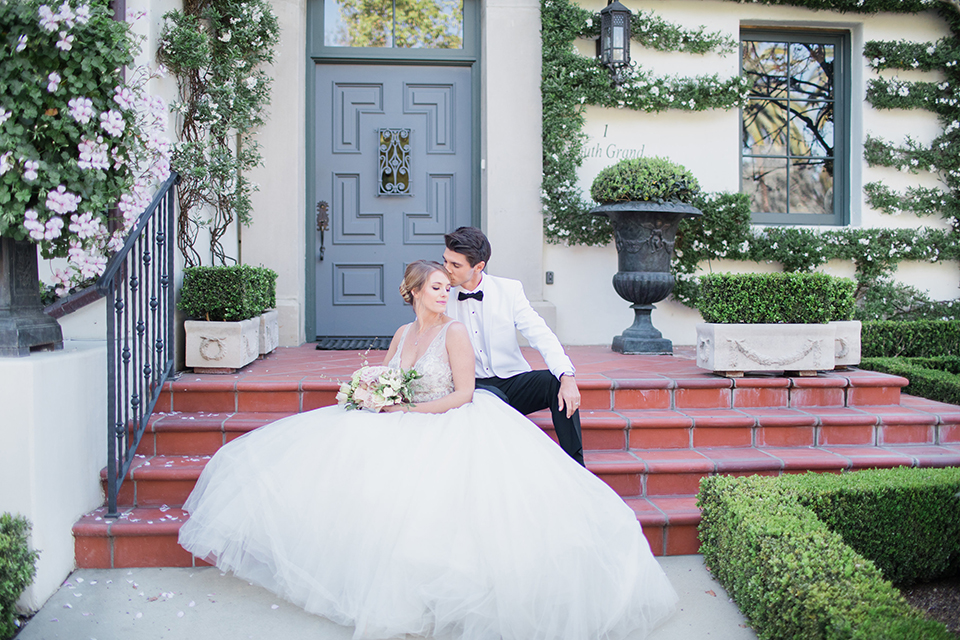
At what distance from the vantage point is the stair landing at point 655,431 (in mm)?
3242

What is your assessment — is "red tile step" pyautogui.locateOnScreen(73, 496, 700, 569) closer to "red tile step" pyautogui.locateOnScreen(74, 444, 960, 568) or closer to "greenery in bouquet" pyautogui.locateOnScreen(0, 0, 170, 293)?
"red tile step" pyautogui.locateOnScreen(74, 444, 960, 568)

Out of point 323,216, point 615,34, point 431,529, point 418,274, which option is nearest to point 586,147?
point 615,34

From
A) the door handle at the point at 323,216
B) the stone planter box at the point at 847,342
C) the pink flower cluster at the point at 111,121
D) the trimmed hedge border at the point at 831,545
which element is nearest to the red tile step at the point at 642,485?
the trimmed hedge border at the point at 831,545

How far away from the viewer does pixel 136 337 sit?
3.69m

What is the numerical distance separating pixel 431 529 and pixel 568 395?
100 centimetres

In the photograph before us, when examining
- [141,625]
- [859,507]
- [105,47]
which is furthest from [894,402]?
[105,47]

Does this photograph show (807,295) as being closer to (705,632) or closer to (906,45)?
(705,632)

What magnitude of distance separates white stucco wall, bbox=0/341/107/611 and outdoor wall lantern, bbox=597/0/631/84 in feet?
15.1

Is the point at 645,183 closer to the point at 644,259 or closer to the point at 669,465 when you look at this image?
the point at 644,259

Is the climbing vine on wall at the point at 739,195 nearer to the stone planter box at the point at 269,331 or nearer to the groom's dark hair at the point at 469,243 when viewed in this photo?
the stone planter box at the point at 269,331

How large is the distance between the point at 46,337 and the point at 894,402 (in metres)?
4.71

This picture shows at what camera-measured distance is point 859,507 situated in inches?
119

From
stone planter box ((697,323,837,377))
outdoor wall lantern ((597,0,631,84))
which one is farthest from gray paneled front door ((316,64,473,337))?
stone planter box ((697,323,837,377))

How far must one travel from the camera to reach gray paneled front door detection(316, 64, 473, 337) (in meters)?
6.13
